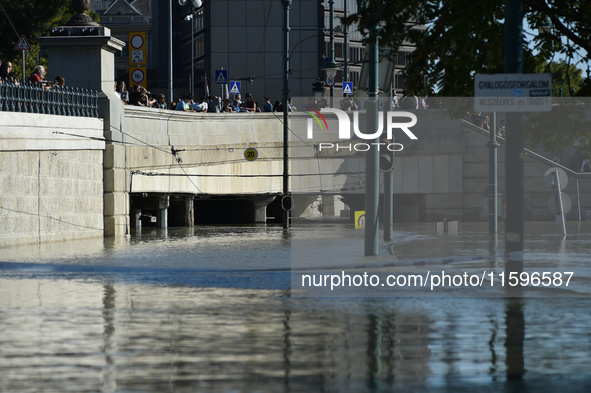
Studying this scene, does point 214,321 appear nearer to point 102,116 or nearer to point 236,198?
point 102,116

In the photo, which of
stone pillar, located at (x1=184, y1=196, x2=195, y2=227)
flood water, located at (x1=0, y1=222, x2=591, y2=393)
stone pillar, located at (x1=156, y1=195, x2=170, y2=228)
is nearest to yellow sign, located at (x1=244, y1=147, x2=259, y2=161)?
stone pillar, located at (x1=184, y1=196, x2=195, y2=227)

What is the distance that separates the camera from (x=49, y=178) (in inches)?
1054

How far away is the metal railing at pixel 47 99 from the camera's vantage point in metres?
24.5

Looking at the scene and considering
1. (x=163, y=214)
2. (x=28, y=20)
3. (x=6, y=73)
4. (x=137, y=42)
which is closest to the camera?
(x=6, y=73)

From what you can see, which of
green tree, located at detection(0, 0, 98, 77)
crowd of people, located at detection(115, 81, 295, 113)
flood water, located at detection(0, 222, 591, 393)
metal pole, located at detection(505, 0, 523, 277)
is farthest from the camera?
green tree, located at detection(0, 0, 98, 77)

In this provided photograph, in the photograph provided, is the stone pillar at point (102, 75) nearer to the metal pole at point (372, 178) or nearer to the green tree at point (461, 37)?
the metal pole at point (372, 178)

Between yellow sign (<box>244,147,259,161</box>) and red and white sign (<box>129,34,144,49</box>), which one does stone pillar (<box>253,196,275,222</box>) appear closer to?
yellow sign (<box>244,147,259,161</box>)

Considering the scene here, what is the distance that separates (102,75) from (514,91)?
17.8 m

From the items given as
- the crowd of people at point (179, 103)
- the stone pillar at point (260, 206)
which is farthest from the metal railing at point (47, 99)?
the stone pillar at point (260, 206)

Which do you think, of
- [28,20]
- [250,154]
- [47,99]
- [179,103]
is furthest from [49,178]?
[28,20]

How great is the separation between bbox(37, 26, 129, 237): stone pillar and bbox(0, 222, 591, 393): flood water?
12.2 m

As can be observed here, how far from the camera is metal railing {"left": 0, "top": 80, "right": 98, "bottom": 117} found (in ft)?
80.5

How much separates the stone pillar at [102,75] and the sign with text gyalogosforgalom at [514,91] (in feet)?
56.0

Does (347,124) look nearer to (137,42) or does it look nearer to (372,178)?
(137,42)
